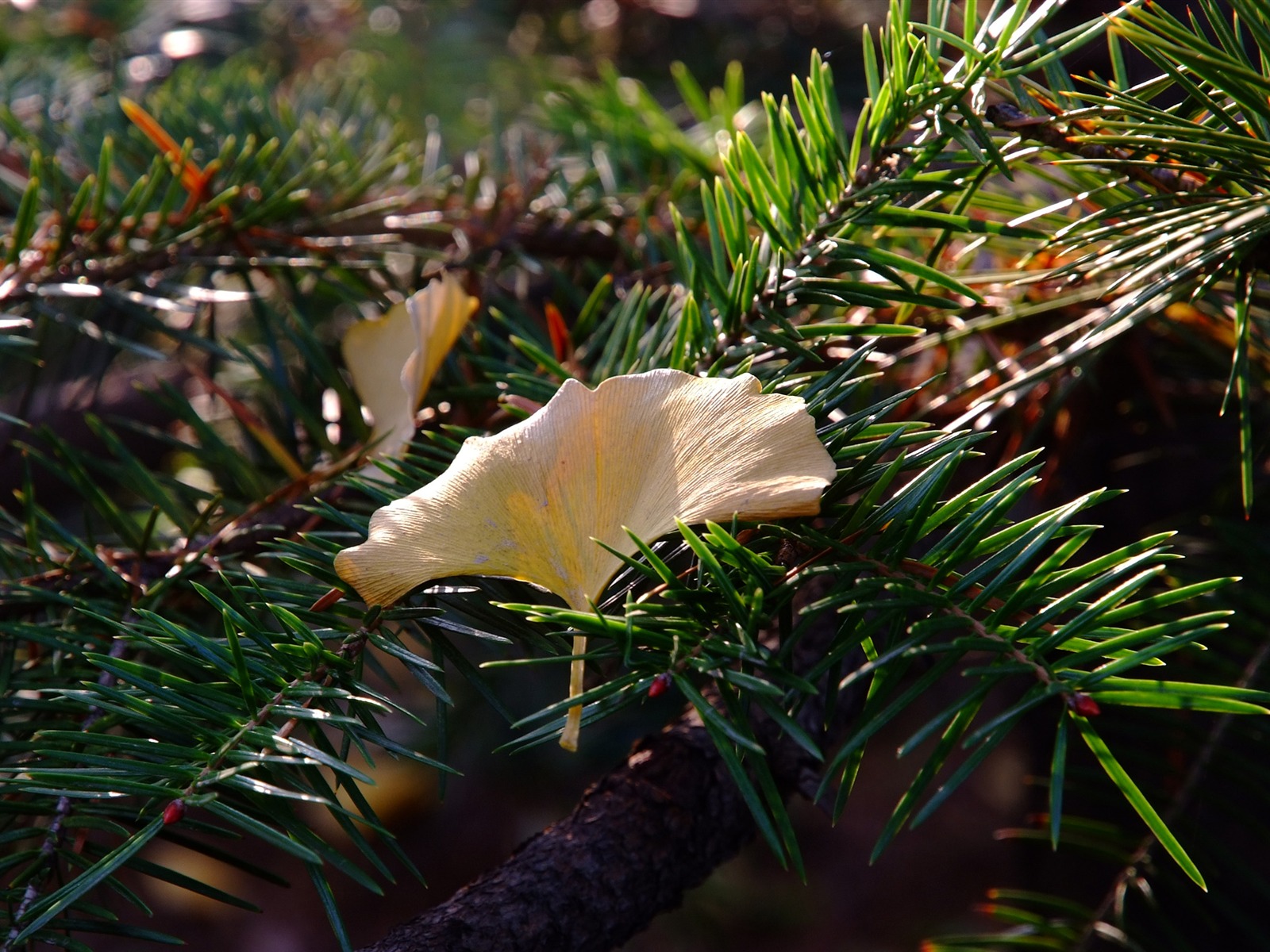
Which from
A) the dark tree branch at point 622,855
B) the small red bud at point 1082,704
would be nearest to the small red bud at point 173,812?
the dark tree branch at point 622,855

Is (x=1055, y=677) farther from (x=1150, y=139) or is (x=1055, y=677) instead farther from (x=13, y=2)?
(x=13, y=2)

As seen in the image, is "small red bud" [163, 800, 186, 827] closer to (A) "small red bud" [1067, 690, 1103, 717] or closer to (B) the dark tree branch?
(B) the dark tree branch

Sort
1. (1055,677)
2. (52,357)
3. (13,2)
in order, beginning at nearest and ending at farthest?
(1055,677)
(52,357)
(13,2)

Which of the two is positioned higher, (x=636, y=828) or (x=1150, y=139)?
(x=1150, y=139)

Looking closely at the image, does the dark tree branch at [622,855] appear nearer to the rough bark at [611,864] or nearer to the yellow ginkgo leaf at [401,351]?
the rough bark at [611,864]

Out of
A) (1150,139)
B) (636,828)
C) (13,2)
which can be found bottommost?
(636,828)

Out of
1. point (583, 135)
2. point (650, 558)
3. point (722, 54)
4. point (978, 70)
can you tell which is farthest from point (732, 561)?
point (722, 54)

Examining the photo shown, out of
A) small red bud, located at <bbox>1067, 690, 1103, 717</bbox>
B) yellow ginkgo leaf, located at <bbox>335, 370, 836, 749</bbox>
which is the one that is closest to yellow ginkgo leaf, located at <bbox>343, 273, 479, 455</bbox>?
yellow ginkgo leaf, located at <bbox>335, 370, 836, 749</bbox>
